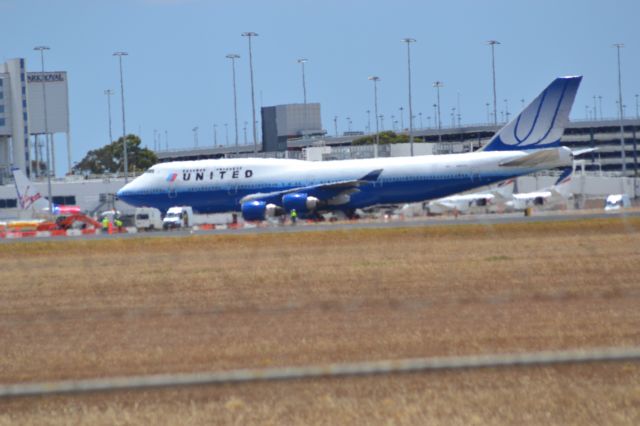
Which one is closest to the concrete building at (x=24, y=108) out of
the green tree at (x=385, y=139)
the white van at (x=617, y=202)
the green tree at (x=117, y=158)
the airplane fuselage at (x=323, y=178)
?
the green tree at (x=117, y=158)

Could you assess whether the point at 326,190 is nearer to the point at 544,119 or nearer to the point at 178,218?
the point at 178,218

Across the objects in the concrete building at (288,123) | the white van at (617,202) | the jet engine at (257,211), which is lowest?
the white van at (617,202)

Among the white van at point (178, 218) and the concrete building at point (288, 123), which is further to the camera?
the concrete building at point (288, 123)

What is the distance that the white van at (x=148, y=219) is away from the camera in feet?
185

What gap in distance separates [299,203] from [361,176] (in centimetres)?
339

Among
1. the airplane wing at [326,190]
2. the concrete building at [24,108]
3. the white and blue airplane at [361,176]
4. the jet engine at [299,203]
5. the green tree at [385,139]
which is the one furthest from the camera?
the green tree at [385,139]

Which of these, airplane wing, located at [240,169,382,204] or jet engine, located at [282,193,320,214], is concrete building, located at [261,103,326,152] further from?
jet engine, located at [282,193,320,214]

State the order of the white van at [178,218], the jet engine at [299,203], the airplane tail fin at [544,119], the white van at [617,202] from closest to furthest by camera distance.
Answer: the jet engine at [299,203]
the white van at [178,218]
the airplane tail fin at [544,119]
the white van at [617,202]

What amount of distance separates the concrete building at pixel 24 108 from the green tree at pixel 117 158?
20646mm

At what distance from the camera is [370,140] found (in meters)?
127

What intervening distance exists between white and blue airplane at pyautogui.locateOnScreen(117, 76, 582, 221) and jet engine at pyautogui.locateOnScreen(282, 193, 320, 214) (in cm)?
2

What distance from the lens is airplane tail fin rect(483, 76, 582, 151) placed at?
2133 inches

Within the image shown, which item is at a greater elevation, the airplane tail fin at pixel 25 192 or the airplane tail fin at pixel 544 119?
the airplane tail fin at pixel 544 119

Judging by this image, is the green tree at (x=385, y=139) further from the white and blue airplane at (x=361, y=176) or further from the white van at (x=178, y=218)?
the white van at (x=178, y=218)
